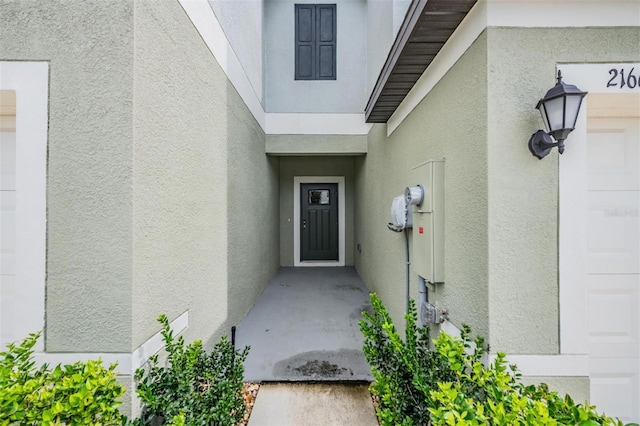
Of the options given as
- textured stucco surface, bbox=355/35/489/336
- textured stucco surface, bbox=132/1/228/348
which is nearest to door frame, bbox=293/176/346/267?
textured stucco surface, bbox=355/35/489/336

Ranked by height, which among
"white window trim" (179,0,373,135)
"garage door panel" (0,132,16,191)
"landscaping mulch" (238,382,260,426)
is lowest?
"landscaping mulch" (238,382,260,426)

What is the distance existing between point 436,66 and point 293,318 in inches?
135

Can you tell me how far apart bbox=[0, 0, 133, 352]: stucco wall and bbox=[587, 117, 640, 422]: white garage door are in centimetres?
281

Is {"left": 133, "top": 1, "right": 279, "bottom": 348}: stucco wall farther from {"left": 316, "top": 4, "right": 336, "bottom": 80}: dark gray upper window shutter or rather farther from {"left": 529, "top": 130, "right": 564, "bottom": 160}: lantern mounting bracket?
{"left": 316, "top": 4, "right": 336, "bottom": 80}: dark gray upper window shutter

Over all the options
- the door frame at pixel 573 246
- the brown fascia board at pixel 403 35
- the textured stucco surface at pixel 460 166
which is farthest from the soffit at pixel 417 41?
the door frame at pixel 573 246

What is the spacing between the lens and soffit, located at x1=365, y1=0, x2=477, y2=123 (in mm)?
1655

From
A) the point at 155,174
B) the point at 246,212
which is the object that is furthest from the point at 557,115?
the point at 246,212

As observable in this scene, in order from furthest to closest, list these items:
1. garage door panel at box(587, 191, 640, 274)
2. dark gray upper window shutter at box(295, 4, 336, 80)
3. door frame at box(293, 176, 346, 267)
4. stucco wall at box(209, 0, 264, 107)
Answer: door frame at box(293, 176, 346, 267), dark gray upper window shutter at box(295, 4, 336, 80), stucco wall at box(209, 0, 264, 107), garage door panel at box(587, 191, 640, 274)

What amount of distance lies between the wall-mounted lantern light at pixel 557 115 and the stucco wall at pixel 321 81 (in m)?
4.40

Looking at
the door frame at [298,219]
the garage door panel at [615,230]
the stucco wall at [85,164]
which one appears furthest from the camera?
the door frame at [298,219]

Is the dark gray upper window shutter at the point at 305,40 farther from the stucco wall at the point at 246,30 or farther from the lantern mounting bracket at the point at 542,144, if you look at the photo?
the lantern mounting bracket at the point at 542,144

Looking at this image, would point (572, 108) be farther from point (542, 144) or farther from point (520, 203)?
point (520, 203)

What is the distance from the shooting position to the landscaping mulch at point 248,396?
2.17 m

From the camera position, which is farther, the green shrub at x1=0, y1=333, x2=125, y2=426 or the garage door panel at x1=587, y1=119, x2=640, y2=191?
the garage door panel at x1=587, y1=119, x2=640, y2=191
